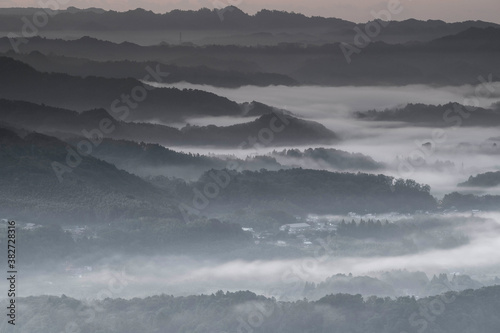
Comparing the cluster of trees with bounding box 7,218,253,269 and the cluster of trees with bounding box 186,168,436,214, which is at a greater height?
the cluster of trees with bounding box 186,168,436,214

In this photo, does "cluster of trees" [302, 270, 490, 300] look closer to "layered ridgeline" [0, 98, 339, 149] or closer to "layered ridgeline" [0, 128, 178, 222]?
"layered ridgeline" [0, 128, 178, 222]

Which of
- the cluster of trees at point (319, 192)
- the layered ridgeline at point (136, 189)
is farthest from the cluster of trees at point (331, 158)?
the layered ridgeline at point (136, 189)

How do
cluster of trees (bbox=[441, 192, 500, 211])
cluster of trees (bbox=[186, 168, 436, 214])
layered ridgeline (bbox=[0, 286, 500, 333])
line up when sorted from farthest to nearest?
cluster of trees (bbox=[441, 192, 500, 211]) < cluster of trees (bbox=[186, 168, 436, 214]) < layered ridgeline (bbox=[0, 286, 500, 333])

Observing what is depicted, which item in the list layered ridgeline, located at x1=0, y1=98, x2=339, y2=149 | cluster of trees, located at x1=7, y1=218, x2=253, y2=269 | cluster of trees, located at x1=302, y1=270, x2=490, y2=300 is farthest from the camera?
layered ridgeline, located at x1=0, y1=98, x2=339, y2=149

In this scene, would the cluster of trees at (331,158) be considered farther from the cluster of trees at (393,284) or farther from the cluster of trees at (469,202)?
the cluster of trees at (393,284)

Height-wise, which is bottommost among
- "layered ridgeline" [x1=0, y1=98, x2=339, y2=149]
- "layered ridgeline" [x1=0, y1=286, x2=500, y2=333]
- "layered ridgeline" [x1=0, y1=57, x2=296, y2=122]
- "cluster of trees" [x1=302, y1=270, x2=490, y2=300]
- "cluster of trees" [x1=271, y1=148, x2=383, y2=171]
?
"layered ridgeline" [x1=0, y1=286, x2=500, y2=333]

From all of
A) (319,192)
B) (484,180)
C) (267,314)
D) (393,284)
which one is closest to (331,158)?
(319,192)

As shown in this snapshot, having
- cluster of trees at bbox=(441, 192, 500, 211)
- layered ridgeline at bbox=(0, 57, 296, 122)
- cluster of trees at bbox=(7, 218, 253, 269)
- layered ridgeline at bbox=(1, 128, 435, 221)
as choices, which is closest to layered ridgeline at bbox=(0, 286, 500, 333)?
cluster of trees at bbox=(7, 218, 253, 269)
